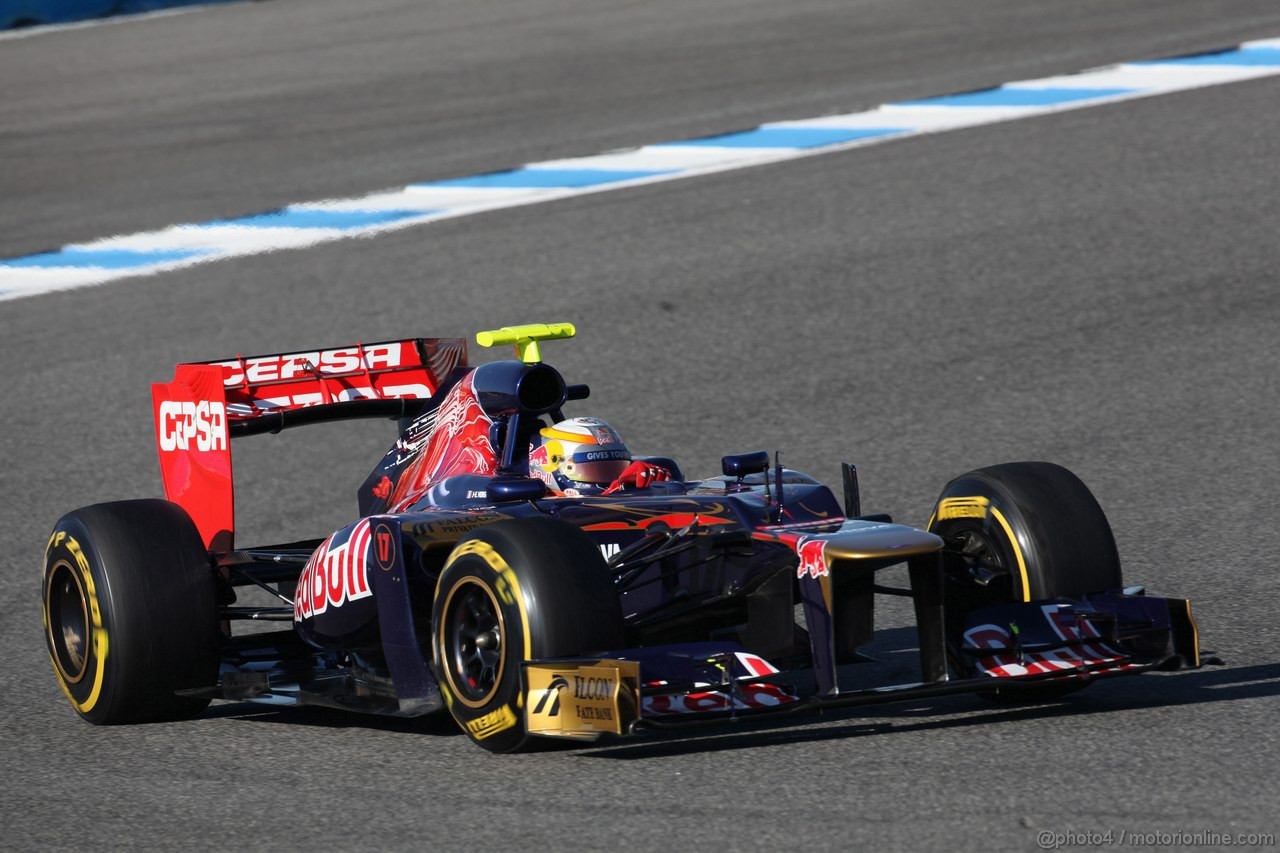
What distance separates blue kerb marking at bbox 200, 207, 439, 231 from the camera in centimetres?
1359

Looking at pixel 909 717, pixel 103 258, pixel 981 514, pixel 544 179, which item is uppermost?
pixel 544 179

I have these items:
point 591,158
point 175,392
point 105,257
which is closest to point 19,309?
point 105,257

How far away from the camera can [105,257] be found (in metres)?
13.3

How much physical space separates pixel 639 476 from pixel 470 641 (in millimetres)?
1016

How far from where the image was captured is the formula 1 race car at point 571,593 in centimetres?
522

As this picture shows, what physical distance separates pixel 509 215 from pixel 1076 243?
3797mm

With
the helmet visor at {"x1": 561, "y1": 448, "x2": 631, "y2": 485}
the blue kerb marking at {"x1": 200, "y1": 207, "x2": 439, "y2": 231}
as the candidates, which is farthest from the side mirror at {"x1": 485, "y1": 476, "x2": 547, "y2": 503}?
the blue kerb marking at {"x1": 200, "y1": 207, "x2": 439, "y2": 231}

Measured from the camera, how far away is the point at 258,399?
7.36m

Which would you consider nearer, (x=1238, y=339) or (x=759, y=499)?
(x=759, y=499)

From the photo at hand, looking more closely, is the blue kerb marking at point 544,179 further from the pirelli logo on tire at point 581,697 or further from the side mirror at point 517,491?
the pirelli logo on tire at point 581,697

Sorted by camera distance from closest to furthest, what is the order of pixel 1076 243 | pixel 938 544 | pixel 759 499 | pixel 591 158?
pixel 938 544 → pixel 759 499 → pixel 1076 243 → pixel 591 158

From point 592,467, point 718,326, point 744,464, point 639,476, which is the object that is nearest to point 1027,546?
point 744,464

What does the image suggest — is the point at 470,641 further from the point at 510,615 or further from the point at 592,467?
the point at 592,467

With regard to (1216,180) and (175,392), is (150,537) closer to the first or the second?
(175,392)
